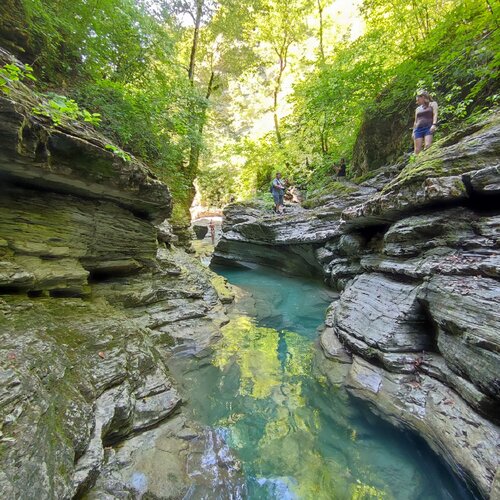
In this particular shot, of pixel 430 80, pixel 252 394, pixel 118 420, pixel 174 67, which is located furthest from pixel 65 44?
pixel 430 80

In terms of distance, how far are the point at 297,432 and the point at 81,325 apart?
4355mm

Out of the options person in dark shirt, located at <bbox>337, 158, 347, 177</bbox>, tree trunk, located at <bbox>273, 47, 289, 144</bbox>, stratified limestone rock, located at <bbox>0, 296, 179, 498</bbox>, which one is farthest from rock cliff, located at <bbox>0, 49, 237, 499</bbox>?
tree trunk, located at <bbox>273, 47, 289, 144</bbox>

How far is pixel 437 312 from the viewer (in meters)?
5.00

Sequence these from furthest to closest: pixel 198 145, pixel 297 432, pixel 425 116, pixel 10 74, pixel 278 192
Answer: pixel 278 192, pixel 198 145, pixel 425 116, pixel 297 432, pixel 10 74

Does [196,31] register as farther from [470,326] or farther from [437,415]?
[437,415]

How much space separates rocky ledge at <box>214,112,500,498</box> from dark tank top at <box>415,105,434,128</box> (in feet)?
4.79

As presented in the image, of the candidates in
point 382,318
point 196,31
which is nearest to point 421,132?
point 382,318

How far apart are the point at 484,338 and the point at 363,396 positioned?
247 cm

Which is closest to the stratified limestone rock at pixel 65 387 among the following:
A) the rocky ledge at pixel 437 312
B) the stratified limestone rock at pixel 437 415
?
the stratified limestone rock at pixel 437 415

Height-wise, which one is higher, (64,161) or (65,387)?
(64,161)

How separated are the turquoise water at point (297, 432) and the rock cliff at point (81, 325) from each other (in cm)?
78

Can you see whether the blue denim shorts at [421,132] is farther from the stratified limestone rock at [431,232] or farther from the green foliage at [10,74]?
the green foliage at [10,74]

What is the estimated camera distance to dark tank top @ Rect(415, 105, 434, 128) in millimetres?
8362

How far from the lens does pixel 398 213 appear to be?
7.21m
